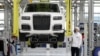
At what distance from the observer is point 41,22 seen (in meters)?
13.0

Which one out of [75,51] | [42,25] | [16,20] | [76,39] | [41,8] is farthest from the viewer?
[16,20]

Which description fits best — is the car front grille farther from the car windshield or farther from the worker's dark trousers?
the worker's dark trousers

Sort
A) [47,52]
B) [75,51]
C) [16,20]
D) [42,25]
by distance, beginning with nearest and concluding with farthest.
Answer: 1. [75,51]
2. [42,25]
3. [16,20]
4. [47,52]

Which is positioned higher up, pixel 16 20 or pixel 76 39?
pixel 16 20

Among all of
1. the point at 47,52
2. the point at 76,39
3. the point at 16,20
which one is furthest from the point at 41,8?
Result: the point at 47,52

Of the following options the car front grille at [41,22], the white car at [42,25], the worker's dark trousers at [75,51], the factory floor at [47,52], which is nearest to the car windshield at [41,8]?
the white car at [42,25]

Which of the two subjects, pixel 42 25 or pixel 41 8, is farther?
pixel 41 8

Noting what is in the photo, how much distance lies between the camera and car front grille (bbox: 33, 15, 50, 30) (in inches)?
510

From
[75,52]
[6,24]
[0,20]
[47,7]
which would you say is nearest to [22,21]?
[47,7]

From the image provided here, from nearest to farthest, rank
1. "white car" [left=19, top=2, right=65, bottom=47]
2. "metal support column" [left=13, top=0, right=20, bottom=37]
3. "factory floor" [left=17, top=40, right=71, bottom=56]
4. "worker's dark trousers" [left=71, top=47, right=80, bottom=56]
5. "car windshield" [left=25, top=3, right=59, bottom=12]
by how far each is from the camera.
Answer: "worker's dark trousers" [left=71, top=47, right=80, bottom=56]
"white car" [left=19, top=2, right=65, bottom=47]
"car windshield" [left=25, top=3, right=59, bottom=12]
"metal support column" [left=13, top=0, right=20, bottom=37]
"factory floor" [left=17, top=40, right=71, bottom=56]

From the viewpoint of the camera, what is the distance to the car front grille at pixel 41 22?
13.0m

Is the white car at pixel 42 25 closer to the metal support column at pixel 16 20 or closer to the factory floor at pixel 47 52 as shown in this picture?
the metal support column at pixel 16 20

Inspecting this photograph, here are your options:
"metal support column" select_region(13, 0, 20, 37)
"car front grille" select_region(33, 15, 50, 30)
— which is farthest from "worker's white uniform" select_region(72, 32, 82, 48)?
"metal support column" select_region(13, 0, 20, 37)

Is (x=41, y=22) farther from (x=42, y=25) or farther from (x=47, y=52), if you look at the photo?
(x=47, y=52)
